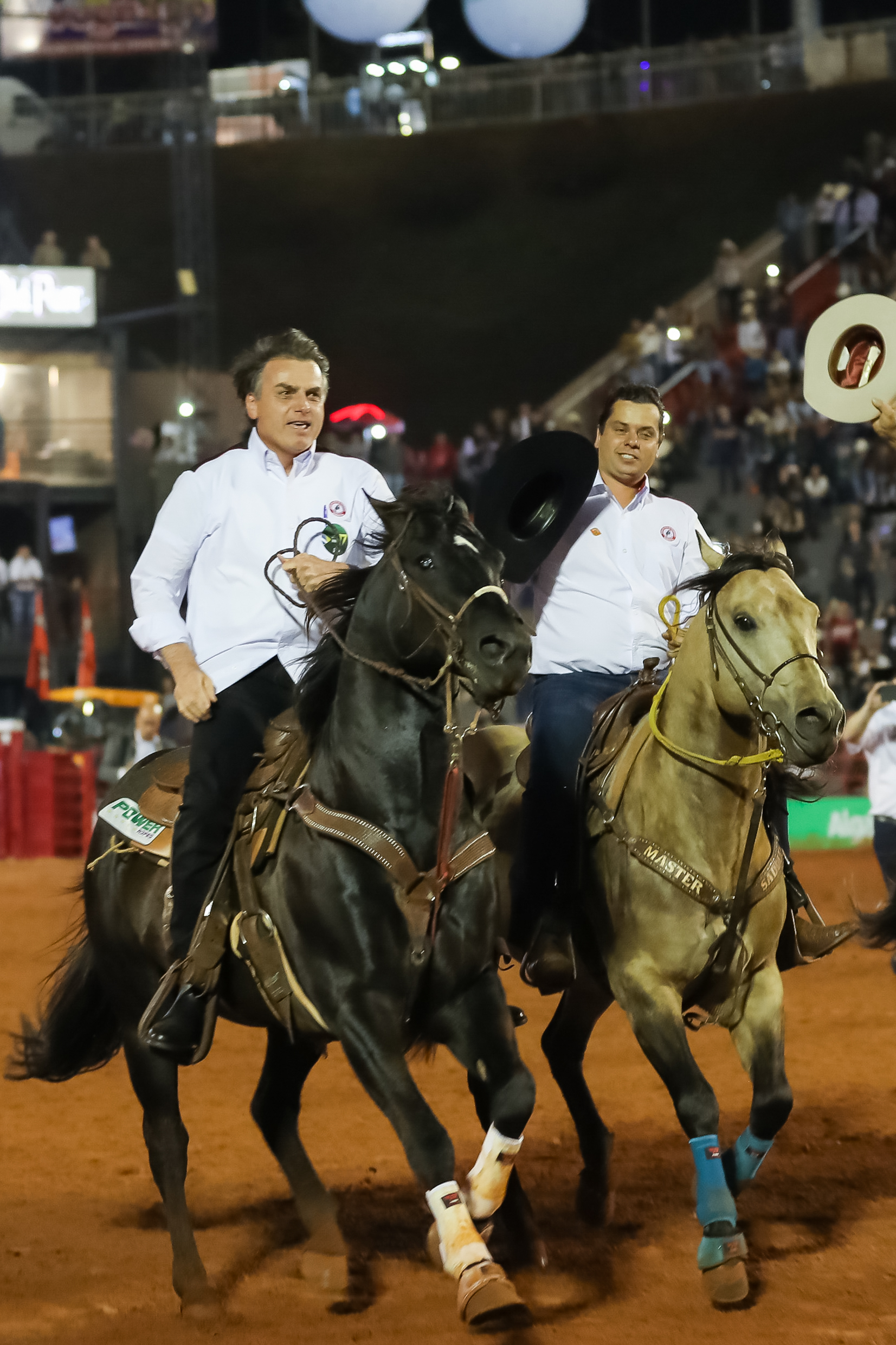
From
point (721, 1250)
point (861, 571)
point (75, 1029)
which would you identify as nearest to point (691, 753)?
Result: point (721, 1250)

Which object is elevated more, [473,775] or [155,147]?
[155,147]

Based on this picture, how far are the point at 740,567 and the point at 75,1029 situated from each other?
289 centimetres

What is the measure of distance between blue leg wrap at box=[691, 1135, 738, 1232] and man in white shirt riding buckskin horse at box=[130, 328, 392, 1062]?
1.52m

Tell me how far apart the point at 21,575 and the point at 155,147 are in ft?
44.6

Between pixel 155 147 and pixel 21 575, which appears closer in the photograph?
pixel 21 575

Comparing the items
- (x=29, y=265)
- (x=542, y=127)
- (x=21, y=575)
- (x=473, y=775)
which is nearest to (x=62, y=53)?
(x=29, y=265)

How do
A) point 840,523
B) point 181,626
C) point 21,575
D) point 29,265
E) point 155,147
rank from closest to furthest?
point 181,626, point 840,523, point 21,575, point 29,265, point 155,147

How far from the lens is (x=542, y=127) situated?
34.3m

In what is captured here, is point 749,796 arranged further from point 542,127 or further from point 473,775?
point 542,127

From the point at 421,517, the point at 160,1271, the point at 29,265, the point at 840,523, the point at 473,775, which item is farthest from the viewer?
the point at 29,265

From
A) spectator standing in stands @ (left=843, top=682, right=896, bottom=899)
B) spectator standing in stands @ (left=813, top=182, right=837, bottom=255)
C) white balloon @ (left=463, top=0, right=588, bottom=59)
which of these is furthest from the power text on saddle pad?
spectator standing in stands @ (left=813, top=182, right=837, bottom=255)

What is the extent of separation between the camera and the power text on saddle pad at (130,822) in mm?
4973

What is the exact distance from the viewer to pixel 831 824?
50.5ft

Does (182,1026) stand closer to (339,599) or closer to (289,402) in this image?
(339,599)
